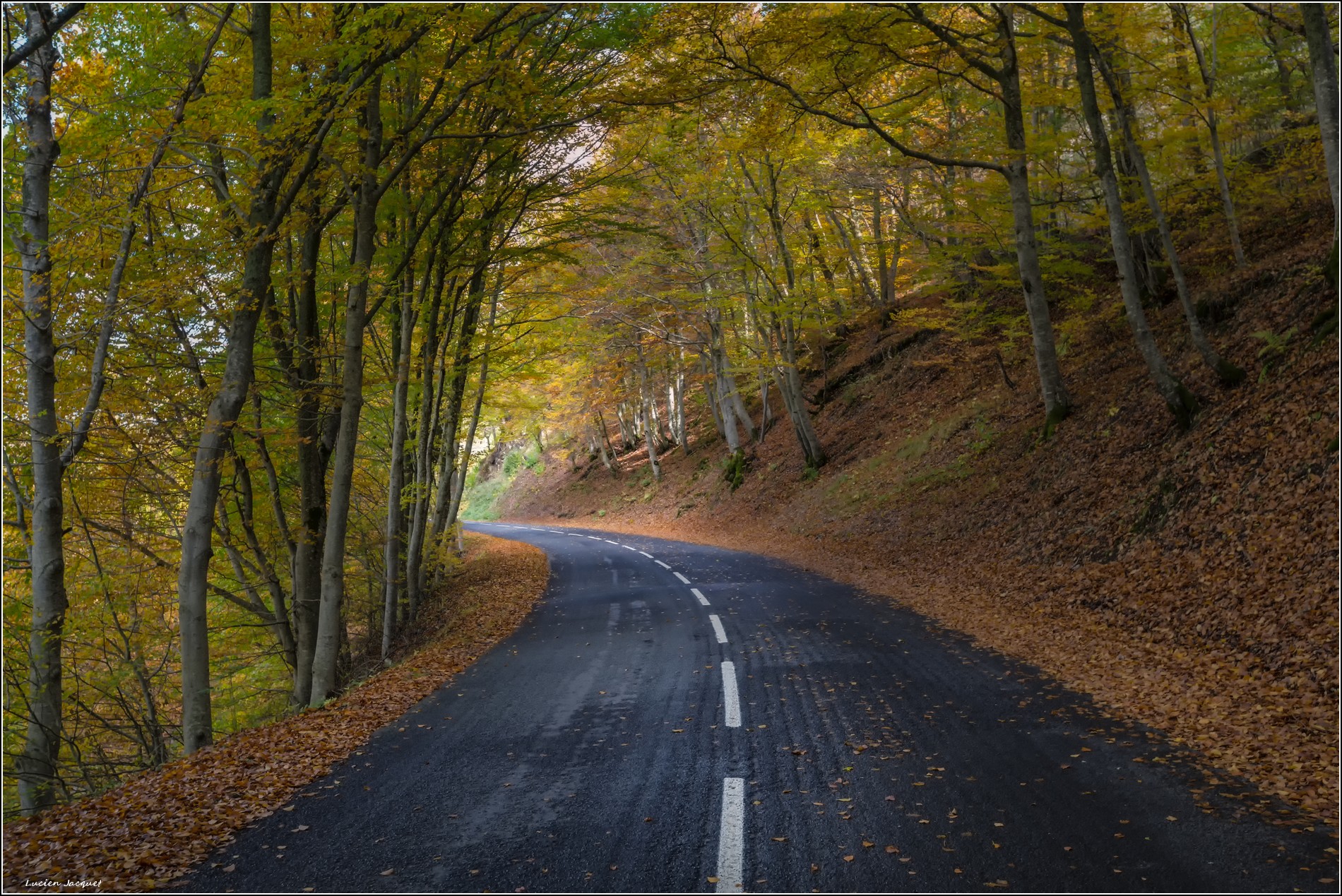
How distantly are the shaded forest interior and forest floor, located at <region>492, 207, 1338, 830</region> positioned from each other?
58mm

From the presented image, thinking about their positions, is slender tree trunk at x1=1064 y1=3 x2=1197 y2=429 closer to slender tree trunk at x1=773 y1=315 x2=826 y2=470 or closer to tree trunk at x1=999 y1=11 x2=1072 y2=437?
tree trunk at x1=999 y1=11 x2=1072 y2=437

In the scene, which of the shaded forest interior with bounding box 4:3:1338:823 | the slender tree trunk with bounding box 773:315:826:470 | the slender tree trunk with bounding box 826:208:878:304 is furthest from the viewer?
the slender tree trunk with bounding box 826:208:878:304

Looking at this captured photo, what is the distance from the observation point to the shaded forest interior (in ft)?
25.2

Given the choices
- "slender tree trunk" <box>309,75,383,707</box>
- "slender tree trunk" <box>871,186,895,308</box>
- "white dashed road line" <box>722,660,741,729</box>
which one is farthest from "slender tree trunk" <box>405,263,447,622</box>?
"slender tree trunk" <box>871,186,895,308</box>

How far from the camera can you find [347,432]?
980cm

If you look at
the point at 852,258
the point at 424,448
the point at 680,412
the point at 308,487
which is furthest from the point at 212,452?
the point at 680,412

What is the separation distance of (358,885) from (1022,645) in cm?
681

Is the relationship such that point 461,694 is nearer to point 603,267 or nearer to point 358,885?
point 358,885

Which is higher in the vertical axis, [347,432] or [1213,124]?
[1213,124]

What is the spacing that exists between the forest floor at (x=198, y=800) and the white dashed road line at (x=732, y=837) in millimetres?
2670

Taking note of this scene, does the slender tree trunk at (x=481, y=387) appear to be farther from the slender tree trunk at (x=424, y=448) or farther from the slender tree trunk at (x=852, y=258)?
the slender tree trunk at (x=852, y=258)

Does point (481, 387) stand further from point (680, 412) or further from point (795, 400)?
point (680, 412)

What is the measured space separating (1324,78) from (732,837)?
966 centimetres

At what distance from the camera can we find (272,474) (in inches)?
454
